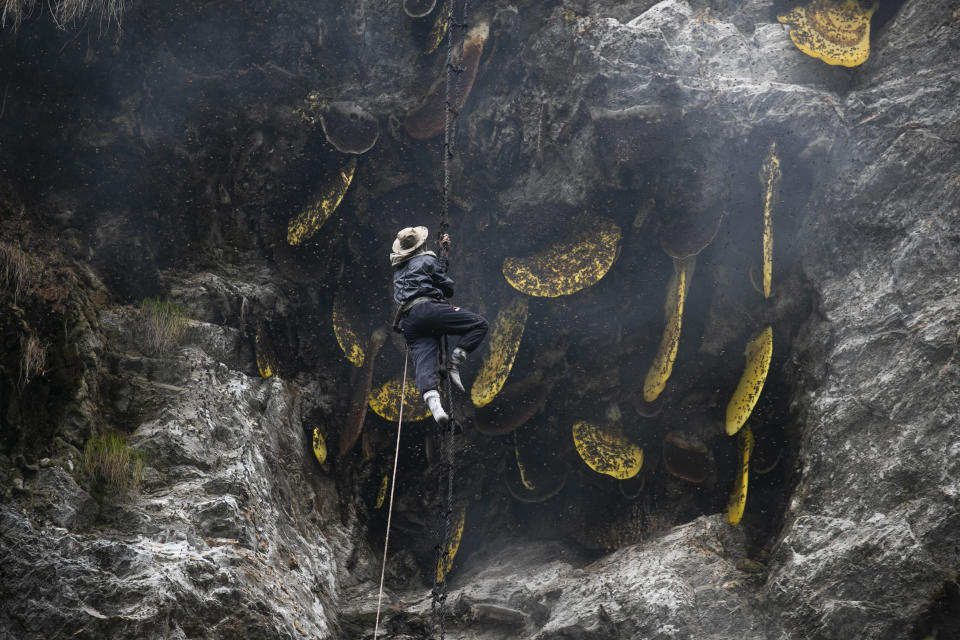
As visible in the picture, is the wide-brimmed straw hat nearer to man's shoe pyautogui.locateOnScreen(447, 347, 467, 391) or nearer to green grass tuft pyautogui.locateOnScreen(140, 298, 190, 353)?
man's shoe pyautogui.locateOnScreen(447, 347, 467, 391)

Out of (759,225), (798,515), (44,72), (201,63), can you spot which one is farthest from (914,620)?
(44,72)

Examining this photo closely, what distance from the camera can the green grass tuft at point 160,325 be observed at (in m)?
6.37

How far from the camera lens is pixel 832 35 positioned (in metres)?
7.14

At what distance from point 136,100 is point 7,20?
1.24m

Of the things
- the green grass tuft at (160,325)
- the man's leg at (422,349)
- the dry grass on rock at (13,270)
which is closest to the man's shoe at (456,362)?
the man's leg at (422,349)

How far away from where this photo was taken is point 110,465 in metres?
5.07

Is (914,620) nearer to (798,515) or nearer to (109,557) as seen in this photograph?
(798,515)

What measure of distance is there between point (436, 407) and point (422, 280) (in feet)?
3.48

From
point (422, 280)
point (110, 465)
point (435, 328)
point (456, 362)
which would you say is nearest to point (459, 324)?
point (435, 328)

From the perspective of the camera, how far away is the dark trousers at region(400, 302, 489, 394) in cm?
574

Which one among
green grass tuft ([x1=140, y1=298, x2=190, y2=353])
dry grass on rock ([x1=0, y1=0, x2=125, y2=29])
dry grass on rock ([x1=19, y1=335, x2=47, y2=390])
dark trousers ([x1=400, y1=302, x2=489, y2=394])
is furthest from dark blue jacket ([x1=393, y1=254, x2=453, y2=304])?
dry grass on rock ([x1=0, y1=0, x2=125, y2=29])

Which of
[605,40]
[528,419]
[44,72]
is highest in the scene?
[44,72]

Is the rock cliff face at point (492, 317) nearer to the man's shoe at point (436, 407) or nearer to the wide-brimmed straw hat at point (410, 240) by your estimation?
the man's shoe at point (436, 407)

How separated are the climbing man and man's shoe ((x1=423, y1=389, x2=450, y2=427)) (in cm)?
6
